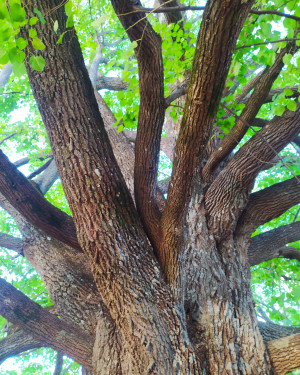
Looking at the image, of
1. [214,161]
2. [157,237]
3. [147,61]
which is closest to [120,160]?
[214,161]

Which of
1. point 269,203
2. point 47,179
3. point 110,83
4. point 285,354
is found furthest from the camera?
point 110,83

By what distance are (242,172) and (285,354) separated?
160 cm

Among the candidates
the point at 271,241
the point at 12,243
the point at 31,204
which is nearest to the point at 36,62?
the point at 31,204

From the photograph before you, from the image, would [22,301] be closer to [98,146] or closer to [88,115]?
[98,146]

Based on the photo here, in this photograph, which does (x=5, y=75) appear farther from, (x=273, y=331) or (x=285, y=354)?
(x=285, y=354)

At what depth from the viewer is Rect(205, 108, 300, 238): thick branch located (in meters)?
2.84

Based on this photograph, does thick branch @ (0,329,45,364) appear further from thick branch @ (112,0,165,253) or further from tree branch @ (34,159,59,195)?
tree branch @ (34,159,59,195)

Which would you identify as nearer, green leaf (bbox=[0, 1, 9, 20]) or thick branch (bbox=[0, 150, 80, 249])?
green leaf (bbox=[0, 1, 9, 20])

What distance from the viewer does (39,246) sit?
3.66m

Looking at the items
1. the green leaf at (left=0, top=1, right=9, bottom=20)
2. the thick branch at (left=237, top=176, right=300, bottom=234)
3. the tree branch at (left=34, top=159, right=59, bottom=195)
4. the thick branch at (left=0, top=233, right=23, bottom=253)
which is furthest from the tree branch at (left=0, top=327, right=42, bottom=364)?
the green leaf at (left=0, top=1, right=9, bottom=20)

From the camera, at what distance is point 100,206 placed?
243 cm

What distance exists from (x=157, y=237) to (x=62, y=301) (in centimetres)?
139

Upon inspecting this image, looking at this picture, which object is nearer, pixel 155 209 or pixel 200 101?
pixel 200 101

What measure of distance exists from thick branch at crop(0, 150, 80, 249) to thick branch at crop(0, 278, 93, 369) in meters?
0.71
